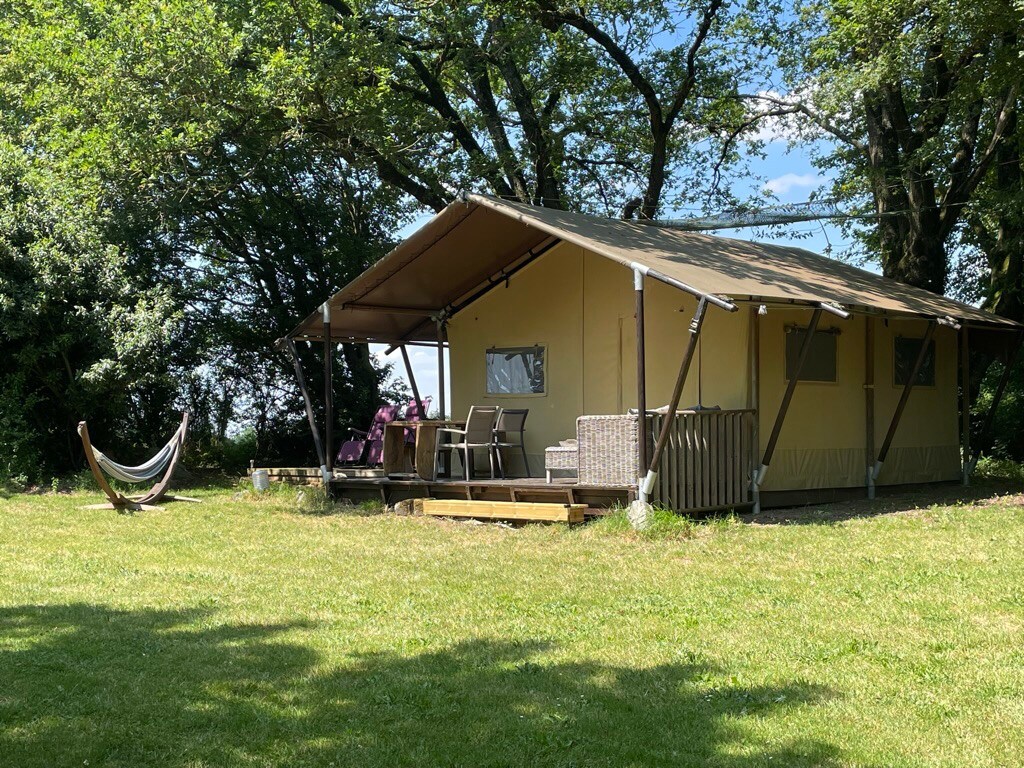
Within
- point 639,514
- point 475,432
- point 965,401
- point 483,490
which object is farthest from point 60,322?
point 965,401

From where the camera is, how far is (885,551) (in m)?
8.04

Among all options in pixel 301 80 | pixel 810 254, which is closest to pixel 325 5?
pixel 301 80

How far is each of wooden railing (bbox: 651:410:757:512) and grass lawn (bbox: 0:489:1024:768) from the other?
2.89 feet

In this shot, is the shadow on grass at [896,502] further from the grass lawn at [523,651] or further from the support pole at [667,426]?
the support pole at [667,426]

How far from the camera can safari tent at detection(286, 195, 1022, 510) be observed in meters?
10.2

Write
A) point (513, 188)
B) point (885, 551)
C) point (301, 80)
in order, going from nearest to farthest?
point (885, 551) → point (301, 80) → point (513, 188)

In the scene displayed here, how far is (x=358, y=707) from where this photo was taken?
4.23 metres

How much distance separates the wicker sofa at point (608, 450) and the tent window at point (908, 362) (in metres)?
5.20

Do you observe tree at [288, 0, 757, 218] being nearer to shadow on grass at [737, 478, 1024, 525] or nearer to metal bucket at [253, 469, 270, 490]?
metal bucket at [253, 469, 270, 490]

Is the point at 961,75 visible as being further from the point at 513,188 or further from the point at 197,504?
the point at 197,504

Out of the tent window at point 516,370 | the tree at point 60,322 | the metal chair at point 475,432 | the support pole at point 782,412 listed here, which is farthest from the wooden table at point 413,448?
the tree at point 60,322

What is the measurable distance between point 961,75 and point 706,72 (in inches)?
222

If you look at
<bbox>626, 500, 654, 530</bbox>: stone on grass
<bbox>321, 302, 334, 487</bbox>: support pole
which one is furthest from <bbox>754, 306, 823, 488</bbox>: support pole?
<bbox>321, 302, 334, 487</bbox>: support pole

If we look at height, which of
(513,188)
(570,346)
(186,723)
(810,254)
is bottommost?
(186,723)
